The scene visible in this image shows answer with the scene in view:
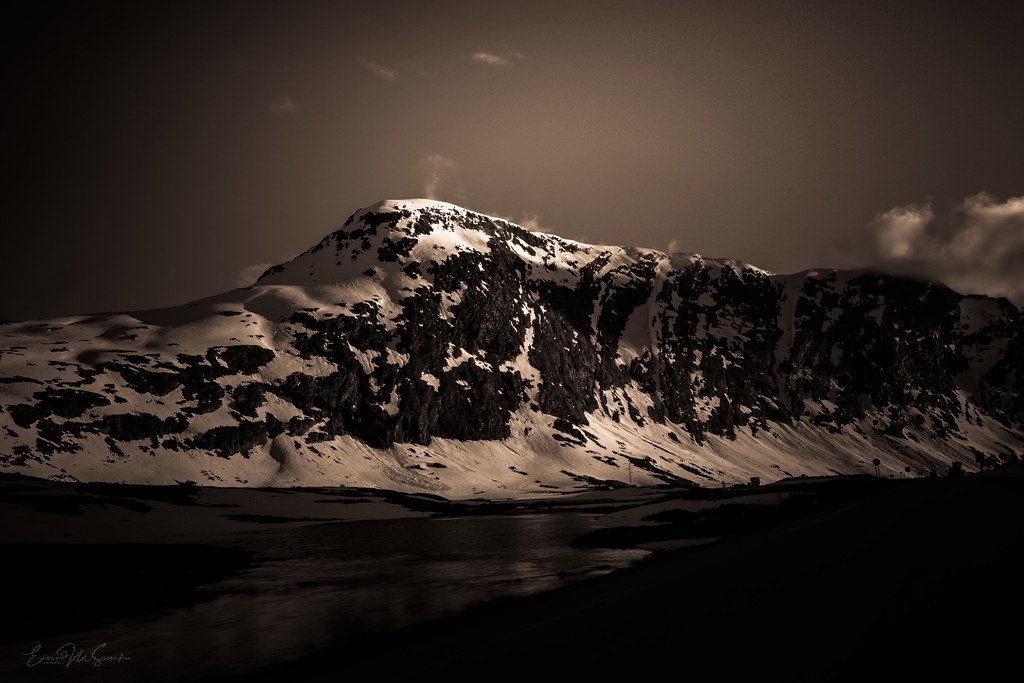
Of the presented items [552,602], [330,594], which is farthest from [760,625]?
[330,594]

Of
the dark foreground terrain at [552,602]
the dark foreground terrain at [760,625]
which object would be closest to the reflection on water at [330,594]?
the dark foreground terrain at [552,602]

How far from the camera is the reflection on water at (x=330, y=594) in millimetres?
21844

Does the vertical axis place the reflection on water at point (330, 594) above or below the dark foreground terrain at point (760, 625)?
below

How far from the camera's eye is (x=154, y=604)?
108ft

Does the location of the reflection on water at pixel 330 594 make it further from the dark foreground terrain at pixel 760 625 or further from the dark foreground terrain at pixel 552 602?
the dark foreground terrain at pixel 760 625

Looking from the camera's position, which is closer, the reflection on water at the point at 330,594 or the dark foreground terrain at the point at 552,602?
the dark foreground terrain at the point at 552,602

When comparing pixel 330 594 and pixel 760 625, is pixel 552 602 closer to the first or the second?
pixel 760 625

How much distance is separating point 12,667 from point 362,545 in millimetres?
43082

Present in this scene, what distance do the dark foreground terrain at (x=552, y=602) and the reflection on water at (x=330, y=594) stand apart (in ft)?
0.50

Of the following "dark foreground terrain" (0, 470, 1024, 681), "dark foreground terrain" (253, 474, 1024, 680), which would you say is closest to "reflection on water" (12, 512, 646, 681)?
"dark foreground terrain" (0, 470, 1024, 681)

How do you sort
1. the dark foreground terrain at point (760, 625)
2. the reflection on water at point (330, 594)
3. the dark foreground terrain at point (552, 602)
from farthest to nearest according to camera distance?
the reflection on water at point (330, 594), the dark foreground terrain at point (552, 602), the dark foreground terrain at point (760, 625)

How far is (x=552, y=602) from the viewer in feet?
87.4

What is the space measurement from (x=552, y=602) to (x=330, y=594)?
11.6 metres

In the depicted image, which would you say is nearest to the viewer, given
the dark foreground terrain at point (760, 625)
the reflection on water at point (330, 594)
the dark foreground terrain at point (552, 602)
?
the dark foreground terrain at point (760, 625)
